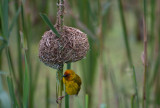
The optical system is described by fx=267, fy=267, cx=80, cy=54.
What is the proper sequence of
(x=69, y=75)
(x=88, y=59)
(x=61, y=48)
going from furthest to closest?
(x=88, y=59) < (x=69, y=75) < (x=61, y=48)

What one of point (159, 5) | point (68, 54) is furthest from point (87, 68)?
point (68, 54)

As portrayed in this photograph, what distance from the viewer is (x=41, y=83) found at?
2.36m

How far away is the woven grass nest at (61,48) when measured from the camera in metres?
0.77

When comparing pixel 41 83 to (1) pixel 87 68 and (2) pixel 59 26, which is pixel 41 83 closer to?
(1) pixel 87 68

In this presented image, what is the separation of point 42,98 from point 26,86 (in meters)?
1.46

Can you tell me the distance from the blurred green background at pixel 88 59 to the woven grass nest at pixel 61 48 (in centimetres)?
6

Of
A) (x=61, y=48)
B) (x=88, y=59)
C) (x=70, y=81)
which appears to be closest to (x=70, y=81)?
(x=70, y=81)

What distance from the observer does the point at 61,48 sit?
769mm

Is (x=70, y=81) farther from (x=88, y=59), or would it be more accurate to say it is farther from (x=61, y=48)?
(x=88, y=59)

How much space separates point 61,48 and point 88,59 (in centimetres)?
76

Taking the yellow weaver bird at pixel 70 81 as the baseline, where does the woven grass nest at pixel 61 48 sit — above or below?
above

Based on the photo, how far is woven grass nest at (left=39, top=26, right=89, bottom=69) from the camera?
766 mm

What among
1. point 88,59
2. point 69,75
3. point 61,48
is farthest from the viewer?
point 88,59

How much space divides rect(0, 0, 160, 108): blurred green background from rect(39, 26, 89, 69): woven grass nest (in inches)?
2.4
